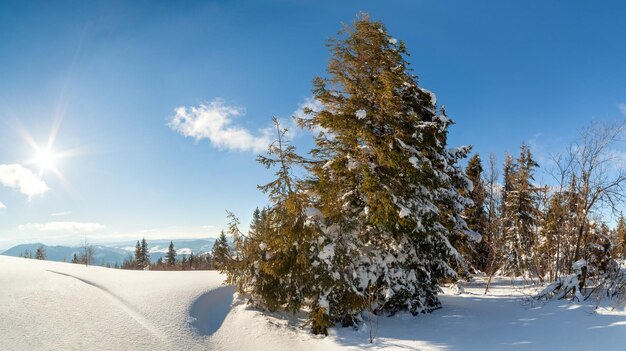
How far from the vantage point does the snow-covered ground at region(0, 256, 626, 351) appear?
22.6ft

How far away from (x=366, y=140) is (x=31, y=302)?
9.88 meters

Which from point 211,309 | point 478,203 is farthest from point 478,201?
point 211,309

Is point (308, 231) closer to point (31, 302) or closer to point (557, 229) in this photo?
point (31, 302)

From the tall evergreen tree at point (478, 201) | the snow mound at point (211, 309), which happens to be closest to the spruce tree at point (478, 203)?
the tall evergreen tree at point (478, 201)

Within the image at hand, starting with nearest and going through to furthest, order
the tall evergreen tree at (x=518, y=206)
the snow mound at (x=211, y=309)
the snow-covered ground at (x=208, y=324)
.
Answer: the snow-covered ground at (x=208, y=324)
the snow mound at (x=211, y=309)
the tall evergreen tree at (x=518, y=206)

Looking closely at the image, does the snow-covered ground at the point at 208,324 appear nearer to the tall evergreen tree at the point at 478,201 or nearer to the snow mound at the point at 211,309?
the snow mound at the point at 211,309

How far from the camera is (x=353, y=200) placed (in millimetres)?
10320

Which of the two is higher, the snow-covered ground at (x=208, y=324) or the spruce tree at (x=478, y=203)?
the spruce tree at (x=478, y=203)

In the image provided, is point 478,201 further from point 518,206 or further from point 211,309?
point 211,309

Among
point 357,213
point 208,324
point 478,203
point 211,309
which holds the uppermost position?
point 478,203

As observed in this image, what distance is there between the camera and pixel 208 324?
917 cm

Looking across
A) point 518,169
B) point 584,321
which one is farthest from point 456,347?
point 518,169

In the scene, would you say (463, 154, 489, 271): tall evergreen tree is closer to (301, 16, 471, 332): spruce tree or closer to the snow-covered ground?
the snow-covered ground

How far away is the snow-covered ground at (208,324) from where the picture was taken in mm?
6883
